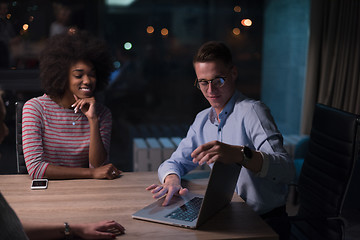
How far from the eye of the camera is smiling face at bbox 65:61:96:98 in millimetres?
2377

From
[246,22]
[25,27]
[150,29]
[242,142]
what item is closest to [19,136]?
[242,142]

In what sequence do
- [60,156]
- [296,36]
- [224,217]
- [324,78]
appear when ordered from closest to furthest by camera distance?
[224,217], [60,156], [324,78], [296,36]

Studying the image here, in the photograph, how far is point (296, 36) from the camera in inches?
198

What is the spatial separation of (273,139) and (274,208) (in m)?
0.33

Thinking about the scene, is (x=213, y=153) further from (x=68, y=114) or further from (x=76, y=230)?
(x=68, y=114)

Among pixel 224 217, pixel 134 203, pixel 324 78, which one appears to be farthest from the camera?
pixel 324 78

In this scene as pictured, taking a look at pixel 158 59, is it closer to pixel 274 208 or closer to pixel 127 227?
pixel 274 208

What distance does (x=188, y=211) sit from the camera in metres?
1.63

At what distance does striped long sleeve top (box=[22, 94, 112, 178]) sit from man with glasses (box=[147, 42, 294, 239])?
0.54 metres

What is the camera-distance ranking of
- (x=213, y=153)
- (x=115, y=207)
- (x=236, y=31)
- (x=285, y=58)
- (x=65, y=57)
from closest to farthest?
(x=213, y=153) → (x=115, y=207) → (x=65, y=57) → (x=285, y=58) → (x=236, y=31)

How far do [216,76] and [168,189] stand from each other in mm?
554

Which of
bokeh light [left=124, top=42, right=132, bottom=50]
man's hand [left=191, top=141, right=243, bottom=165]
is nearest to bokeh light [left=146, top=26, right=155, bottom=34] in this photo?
bokeh light [left=124, top=42, right=132, bottom=50]

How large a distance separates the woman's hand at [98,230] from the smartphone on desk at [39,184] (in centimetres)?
52


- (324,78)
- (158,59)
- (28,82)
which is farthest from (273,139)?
(158,59)
